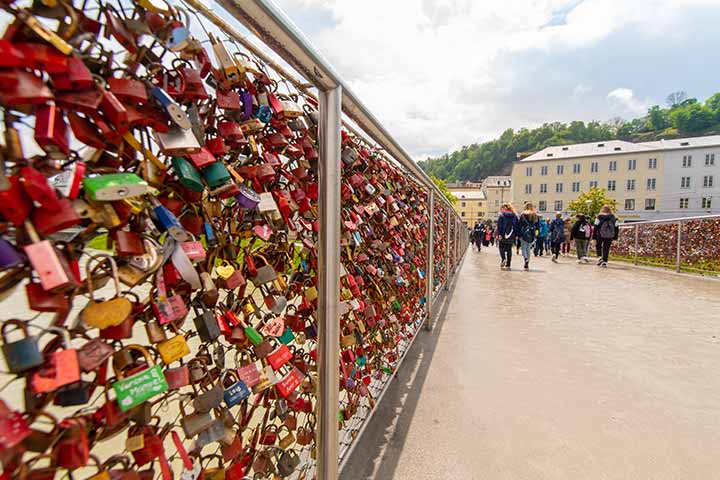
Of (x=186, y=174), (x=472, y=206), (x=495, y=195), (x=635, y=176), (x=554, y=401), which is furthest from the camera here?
(x=472, y=206)

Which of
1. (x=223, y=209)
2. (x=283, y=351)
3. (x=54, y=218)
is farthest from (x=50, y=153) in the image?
(x=283, y=351)

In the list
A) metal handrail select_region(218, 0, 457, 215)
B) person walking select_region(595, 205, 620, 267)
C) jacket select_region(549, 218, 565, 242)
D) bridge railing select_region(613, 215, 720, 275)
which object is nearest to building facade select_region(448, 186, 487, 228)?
jacket select_region(549, 218, 565, 242)

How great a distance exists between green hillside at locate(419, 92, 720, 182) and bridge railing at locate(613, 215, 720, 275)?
180ft

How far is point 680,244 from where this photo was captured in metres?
8.66

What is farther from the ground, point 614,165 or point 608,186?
point 614,165

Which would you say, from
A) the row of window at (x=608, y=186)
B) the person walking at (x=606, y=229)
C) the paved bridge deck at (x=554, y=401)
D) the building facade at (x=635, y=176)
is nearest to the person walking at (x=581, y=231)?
the person walking at (x=606, y=229)

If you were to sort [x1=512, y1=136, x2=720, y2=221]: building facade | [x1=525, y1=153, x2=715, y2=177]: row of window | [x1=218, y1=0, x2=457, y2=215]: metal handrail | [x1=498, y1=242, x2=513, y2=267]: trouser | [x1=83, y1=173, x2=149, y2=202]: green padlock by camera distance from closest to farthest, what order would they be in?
[x1=83, y1=173, x2=149, y2=202]: green padlock → [x1=218, y1=0, x2=457, y2=215]: metal handrail → [x1=498, y1=242, x2=513, y2=267]: trouser → [x1=525, y1=153, x2=715, y2=177]: row of window → [x1=512, y1=136, x2=720, y2=221]: building facade

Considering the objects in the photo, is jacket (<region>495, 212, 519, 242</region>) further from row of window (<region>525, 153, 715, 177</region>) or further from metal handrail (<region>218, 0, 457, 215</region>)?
row of window (<region>525, 153, 715, 177</region>)

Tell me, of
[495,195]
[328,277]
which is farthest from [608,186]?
[328,277]

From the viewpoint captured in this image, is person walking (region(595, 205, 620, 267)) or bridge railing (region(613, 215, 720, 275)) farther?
person walking (region(595, 205, 620, 267))

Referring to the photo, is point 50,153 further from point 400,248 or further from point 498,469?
point 400,248

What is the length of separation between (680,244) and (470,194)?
279 feet

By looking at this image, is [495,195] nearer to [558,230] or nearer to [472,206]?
[472,206]

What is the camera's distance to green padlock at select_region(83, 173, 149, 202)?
1.74 feet
